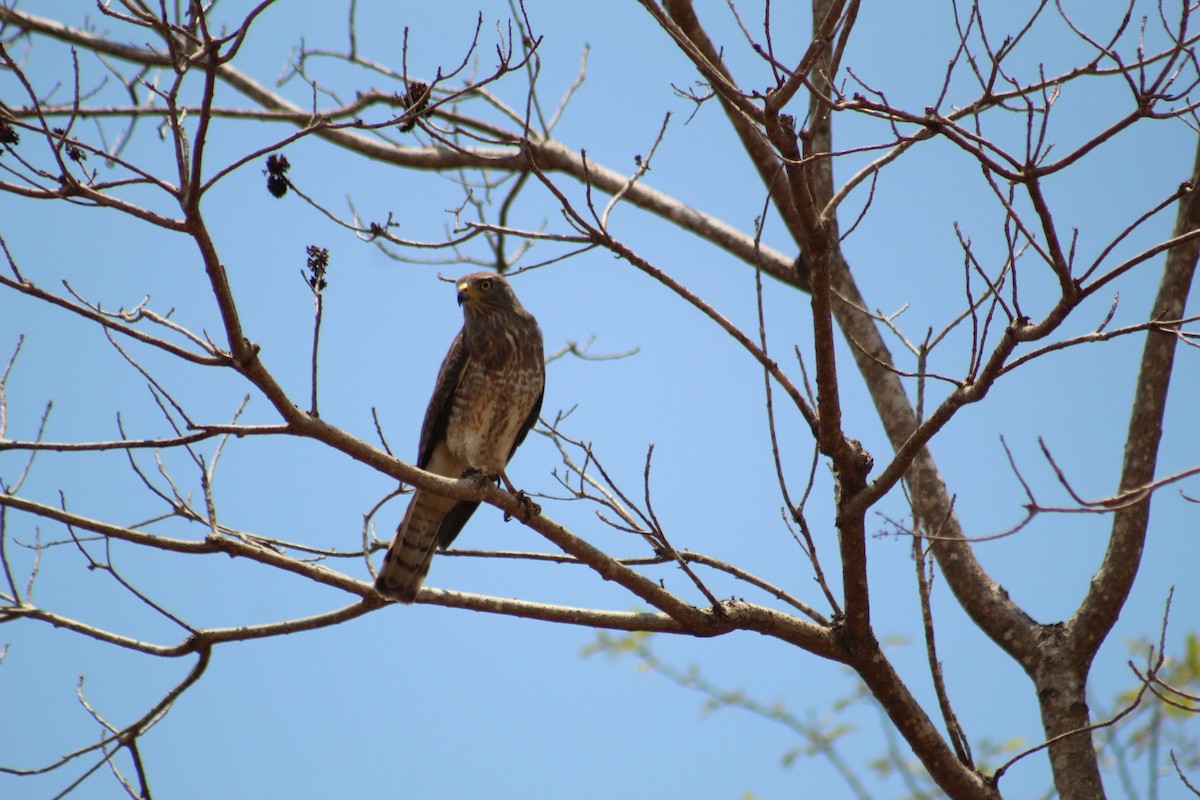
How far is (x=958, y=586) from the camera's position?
4652 millimetres

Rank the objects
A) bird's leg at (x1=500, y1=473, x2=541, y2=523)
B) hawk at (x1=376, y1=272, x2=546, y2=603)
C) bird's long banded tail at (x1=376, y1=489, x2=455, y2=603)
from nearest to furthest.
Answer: bird's leg at (x1=500, y1=473, x2=541, y2=523)
bird's long banded tail at (x1=376, y1=489, x2=455, y2=603)
hawk at (x1=376, y1=272, x2=546, y2=603)

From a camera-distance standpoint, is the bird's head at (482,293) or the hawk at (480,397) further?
the bird's head at (482,293)

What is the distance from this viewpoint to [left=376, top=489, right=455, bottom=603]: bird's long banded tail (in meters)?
4.62

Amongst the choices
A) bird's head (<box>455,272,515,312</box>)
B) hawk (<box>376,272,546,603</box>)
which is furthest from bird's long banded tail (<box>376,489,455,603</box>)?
bird's head (<box>455,272,515,312</box>)

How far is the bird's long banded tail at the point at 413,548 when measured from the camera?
462 centimetres

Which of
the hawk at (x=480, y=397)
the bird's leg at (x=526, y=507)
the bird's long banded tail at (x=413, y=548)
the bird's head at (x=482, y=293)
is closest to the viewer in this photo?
the bird's leg at (x=526, y=507)

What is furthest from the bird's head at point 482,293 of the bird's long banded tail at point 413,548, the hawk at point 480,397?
the bird's long banded tail at point 413,548

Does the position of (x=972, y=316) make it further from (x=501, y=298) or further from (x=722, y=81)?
(x=501, y=298)

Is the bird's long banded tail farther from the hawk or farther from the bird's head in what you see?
the bird's head

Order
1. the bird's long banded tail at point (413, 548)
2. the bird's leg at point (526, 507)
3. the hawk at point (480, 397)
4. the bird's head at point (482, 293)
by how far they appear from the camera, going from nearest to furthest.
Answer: the bird's leg at point (526, 507)
the bird's long banded tail at point (413, 548)
the hawk at point (480, 397)
the bird's head at point (482, 293)

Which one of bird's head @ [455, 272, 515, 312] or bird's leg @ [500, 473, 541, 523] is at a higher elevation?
bird's head @ [455, 272, 515, 312]

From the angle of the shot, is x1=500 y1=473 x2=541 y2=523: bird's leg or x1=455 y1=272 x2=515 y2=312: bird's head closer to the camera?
x1=500 y1=473 x2=541 y2=523: bird's leg

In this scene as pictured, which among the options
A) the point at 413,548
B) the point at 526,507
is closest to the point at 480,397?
the point at 413,548

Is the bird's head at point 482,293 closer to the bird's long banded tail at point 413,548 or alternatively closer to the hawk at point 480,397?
the hawk at point 480,397
